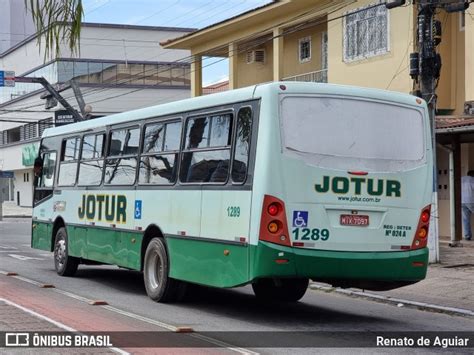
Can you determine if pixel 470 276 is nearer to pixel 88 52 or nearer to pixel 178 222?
pixel 178 222

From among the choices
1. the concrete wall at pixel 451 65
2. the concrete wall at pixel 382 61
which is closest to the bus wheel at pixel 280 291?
→ the concrete wall at pixel 382 61

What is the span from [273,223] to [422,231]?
7.32 feet

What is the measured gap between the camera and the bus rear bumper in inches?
368

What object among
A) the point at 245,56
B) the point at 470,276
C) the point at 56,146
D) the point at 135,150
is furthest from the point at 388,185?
the point at 245,56

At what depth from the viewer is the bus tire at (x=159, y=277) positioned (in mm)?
11430

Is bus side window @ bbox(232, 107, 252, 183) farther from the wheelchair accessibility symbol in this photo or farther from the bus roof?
the wheelchair accessibility symbol

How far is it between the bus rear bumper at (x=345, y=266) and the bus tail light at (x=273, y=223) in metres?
0.08

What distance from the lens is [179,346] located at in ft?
26.7

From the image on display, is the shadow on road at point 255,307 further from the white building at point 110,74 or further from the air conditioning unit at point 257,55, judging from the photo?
the white building at point 110,74

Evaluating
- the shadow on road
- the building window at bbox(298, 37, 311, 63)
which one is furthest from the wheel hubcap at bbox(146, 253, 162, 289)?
the building window at bbox(298, 37, 311, 63)

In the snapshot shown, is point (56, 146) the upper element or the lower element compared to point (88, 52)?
lower

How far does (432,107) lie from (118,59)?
136 feet

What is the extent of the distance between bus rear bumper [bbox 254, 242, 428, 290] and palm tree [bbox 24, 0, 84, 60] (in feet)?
15.2

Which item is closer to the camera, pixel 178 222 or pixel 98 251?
pixel 178 222
